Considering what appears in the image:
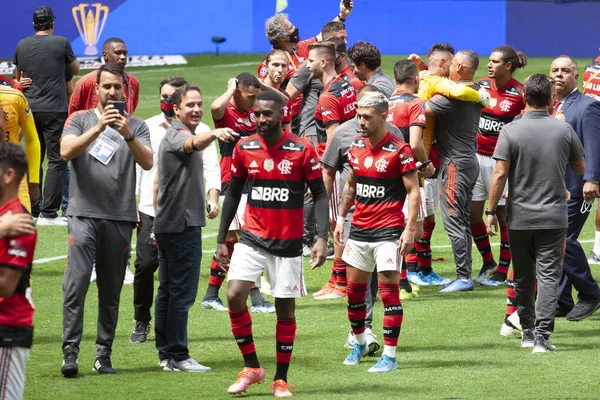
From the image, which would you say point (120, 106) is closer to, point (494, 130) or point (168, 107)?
point (168, 107)

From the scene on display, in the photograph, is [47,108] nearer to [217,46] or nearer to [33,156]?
[33,156]

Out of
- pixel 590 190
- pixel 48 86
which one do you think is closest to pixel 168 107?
pixel 590 190

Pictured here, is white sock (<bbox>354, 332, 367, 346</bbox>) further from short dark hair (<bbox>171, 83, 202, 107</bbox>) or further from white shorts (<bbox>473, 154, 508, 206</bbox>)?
white shorts (<bbox>473, 154, 508, 206</bbox>)

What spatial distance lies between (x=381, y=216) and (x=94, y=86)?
10.2 ft

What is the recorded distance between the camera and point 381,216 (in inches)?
328

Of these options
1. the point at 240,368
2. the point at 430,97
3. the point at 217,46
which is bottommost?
the point at 240,368

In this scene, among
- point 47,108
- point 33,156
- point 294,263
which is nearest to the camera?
point 294,263

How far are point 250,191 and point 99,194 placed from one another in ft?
3.71

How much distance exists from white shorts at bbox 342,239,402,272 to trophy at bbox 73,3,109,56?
63.5 ft

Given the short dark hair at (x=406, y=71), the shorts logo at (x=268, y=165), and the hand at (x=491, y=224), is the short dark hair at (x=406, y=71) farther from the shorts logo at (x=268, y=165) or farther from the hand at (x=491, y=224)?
the shorts logo at (x=268, y=165)

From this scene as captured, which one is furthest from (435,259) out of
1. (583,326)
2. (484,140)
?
(583,326)

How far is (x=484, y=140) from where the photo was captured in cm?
1200

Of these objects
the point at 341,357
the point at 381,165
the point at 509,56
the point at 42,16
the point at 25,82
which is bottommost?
the point at 341,357

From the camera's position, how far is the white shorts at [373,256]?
8.23 meters
